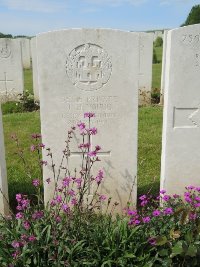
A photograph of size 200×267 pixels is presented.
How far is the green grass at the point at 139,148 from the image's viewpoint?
4586mm

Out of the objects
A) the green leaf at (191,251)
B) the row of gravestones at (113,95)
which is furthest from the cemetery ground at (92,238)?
the row of gravestones at (113,95)

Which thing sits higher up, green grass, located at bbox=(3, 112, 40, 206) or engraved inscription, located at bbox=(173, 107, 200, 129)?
engraved inscription, located at bbox=(173, 107, 200, 129)

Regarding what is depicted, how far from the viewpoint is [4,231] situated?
2873 mm

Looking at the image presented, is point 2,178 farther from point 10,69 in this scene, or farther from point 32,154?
point 10,69

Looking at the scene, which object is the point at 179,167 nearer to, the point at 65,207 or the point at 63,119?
the point at 63,119

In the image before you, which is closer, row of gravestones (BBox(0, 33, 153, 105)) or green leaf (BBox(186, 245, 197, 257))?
green leaf (BBox(186, 245, 197, 257))

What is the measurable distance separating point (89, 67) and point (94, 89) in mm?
229

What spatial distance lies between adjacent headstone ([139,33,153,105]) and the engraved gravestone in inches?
236

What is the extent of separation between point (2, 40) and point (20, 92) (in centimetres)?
152

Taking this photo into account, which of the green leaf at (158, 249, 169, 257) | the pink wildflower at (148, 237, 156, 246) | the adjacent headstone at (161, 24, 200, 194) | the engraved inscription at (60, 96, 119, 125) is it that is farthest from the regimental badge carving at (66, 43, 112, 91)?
the green leaf at (158, 249, 169, 257)

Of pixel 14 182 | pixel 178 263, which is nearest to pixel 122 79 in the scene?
pixel 178 263

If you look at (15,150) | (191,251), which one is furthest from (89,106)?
(15,150)

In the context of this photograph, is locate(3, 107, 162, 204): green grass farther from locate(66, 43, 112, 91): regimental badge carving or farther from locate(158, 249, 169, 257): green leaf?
locate(66, 43, 112, 91): regimental badge carving

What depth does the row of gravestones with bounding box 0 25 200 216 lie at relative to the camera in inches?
130
